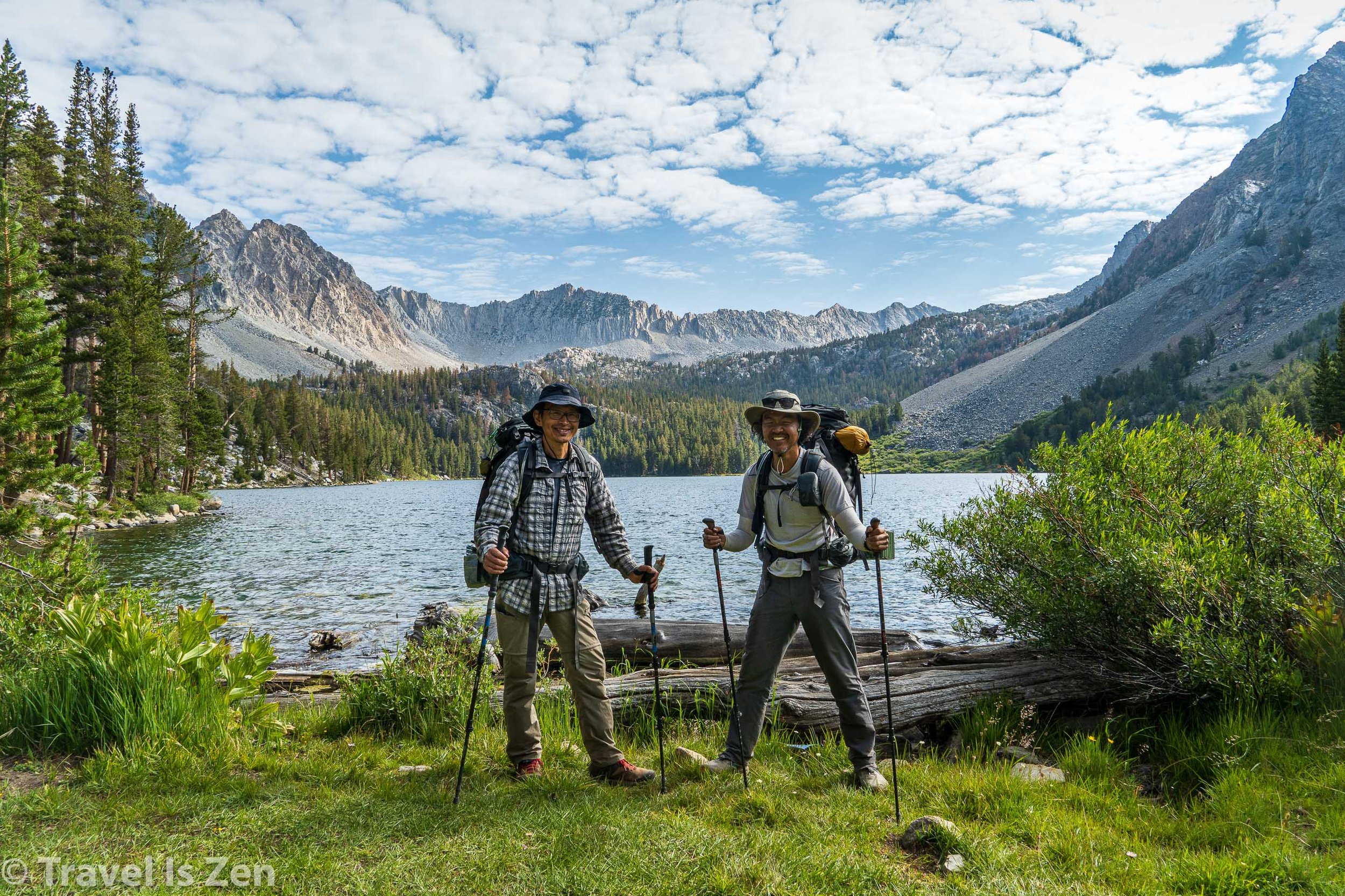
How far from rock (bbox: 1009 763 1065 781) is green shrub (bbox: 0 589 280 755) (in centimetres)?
749

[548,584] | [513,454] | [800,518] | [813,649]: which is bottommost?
[813,649]

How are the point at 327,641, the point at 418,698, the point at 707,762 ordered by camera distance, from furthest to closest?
the point at 327,641
the point at 418,698
the point at 707,762

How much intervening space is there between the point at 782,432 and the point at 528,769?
3.98m

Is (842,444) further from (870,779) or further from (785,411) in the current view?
(870,779)

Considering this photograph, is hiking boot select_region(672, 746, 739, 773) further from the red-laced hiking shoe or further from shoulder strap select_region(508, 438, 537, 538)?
shoulder strap select_region(508, 438, 537, 538)

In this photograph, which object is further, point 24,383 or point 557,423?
point 24,383

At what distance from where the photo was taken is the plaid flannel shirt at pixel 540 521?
5773mm

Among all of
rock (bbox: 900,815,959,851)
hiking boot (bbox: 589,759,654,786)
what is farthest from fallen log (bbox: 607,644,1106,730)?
rock (bbox: 900,815,959,851)

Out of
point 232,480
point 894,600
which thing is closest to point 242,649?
point 894,600

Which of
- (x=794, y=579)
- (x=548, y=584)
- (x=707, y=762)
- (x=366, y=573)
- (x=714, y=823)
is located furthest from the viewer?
(x=366, y=573)

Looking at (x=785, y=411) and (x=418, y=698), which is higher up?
(x=785, y=411)

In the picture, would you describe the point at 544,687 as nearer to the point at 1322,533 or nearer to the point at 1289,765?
the point at 1289,765

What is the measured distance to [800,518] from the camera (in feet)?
20.0

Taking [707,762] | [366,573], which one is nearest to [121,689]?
[707,762]
